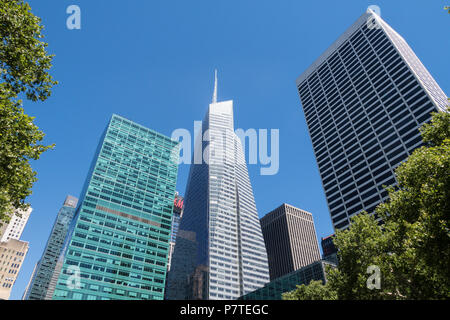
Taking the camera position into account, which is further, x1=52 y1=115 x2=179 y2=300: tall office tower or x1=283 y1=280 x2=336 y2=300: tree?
x1=52 y1=115 x2=179 y2=300: tall office tower

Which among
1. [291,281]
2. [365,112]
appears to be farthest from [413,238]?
[365,112]

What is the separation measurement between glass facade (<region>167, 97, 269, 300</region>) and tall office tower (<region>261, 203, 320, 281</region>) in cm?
1512

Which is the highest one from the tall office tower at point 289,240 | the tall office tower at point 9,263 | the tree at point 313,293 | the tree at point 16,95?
the tall office tower at point 289,240

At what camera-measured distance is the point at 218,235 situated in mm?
146375

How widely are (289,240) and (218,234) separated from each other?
1904 inches

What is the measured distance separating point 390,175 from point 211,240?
3506 inches

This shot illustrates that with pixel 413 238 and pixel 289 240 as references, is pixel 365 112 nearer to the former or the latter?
pixel 289 240

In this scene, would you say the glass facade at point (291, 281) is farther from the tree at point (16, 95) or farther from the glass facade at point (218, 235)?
the tree at point (16, 95)

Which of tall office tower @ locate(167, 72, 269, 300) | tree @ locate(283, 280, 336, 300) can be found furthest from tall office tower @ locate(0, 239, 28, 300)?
tree @ locate(283, 280, 336, 300)

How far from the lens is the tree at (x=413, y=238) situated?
13133mm

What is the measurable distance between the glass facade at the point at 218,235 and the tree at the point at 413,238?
111m

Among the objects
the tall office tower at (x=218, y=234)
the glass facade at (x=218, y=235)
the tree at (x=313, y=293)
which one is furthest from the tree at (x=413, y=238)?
the glass facade at (x=218, y=235)

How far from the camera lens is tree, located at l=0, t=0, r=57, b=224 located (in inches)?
502

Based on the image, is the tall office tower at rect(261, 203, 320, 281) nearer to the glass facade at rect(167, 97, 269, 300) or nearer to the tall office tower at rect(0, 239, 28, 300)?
the glass facade at rect(167, 97, 269, 300)
